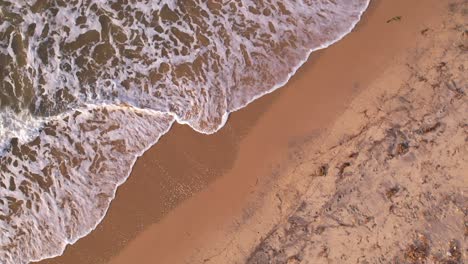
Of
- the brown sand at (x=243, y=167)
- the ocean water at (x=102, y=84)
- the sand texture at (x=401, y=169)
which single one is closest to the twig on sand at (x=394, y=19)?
the brown sand at (x=243, y=167)

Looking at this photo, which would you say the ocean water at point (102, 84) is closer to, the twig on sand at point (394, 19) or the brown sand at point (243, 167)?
the brown sand at point (243, 167)

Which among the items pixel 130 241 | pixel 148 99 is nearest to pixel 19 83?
pixel 148 99

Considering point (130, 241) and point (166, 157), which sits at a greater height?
point (166, 157)

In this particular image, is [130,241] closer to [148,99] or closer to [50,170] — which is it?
[50,170]

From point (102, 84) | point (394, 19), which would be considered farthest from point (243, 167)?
point (394, 19)

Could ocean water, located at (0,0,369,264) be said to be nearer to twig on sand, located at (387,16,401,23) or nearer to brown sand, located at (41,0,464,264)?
brown sand, located at (41,0,464,264)

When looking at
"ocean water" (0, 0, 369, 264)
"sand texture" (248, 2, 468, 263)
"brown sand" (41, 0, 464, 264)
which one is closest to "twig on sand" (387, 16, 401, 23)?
"brown sand" (41, 0, 464, 264)
